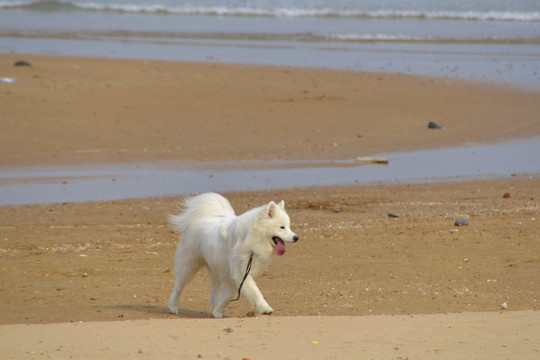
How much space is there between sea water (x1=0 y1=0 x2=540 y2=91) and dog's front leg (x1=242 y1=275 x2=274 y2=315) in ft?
56.6

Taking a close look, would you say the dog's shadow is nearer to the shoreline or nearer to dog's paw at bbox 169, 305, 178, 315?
dog's paw at bbox 169, 305, 178, 315

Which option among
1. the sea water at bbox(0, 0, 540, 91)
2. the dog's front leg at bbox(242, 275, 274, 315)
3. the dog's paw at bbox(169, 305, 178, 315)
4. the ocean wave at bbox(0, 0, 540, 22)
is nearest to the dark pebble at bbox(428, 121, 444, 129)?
Result: the sea water at bbox(0, 0, 540, 91)

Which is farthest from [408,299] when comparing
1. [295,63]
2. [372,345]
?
[295,63]

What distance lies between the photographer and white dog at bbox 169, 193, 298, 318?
6664 mm

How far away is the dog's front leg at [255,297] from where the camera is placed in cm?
666

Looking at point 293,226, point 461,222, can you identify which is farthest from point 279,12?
point 461,222

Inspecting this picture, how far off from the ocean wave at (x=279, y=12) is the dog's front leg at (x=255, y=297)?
38.7 metres

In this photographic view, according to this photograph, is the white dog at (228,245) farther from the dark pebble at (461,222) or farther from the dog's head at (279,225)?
the dark pebble at (461,222)

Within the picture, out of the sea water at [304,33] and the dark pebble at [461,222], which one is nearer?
the dark pebble at [461,222]

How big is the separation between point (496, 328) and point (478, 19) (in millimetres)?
41178

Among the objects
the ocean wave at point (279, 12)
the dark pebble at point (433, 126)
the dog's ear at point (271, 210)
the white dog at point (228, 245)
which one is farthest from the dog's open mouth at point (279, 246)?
the ocean wave at point (279, 12)

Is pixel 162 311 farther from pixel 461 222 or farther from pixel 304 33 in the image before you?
pixel 304 33

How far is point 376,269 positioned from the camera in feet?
27.7

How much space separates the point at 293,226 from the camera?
1012 cm
